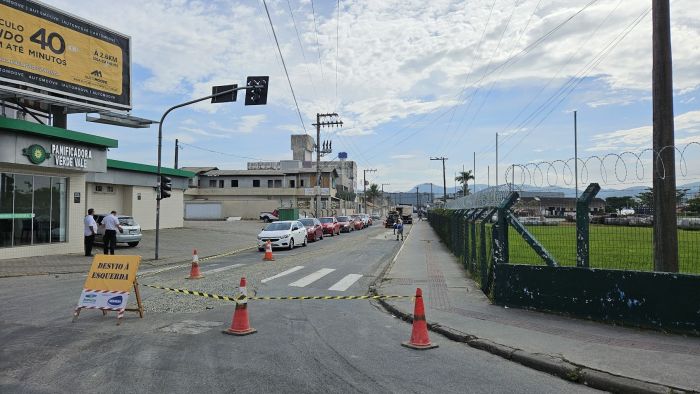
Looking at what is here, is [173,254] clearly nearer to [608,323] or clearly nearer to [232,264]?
[232,264]

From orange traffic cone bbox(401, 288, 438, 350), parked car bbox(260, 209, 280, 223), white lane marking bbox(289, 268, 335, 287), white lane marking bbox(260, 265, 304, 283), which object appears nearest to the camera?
orange traffic cone bbox(401, 288, 438, 350)

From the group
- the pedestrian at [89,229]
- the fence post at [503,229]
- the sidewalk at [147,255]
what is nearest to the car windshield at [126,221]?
the sidewalk at [147,255]

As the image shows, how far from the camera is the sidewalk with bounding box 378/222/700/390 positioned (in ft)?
19.4

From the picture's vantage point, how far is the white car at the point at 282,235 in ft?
85.1

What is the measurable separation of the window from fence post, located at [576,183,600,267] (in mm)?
18520

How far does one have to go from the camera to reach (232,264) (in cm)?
1905

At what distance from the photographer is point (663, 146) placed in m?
8.48

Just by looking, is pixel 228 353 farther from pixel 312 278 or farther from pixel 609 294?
pixel 312 278

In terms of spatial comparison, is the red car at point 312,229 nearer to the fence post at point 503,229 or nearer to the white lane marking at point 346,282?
the white lane marking at point 346,282

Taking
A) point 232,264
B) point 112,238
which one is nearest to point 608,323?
point 232,264

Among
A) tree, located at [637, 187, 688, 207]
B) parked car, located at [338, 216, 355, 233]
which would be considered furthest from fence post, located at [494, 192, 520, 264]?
parked car, located at [338, 216, 355, 233]

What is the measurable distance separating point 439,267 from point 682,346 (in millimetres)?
10401

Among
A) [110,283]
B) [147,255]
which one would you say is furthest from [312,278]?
[147,255]

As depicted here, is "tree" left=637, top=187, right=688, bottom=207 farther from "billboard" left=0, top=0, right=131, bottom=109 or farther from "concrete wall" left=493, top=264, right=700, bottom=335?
"billboard" left=0, top=0, right=131, bottom=109
